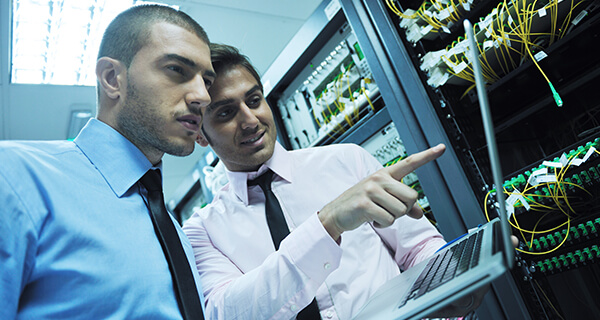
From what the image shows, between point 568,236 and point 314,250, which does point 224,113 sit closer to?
point 314,250

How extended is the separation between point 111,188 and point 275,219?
442mm

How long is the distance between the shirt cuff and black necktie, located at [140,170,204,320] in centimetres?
23

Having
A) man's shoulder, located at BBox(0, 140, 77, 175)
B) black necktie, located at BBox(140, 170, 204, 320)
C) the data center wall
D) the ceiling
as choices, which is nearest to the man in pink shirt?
black necktie, located at BBox(140, 170, 204, 320)

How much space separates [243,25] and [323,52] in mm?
1412

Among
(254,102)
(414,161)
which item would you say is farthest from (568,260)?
(254,102)

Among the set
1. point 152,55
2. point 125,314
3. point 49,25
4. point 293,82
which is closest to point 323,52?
point 293,82

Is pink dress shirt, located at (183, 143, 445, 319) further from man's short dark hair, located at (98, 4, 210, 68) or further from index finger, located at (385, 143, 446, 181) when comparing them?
man's short dark hair, located at (98, 4, 210, 68)

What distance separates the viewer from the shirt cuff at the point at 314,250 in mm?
771

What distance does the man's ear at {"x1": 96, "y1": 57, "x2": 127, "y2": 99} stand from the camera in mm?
989

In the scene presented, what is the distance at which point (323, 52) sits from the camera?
1.85m

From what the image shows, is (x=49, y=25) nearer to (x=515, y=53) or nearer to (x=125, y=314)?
(x=125, y=314)

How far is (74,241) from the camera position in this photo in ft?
2.23

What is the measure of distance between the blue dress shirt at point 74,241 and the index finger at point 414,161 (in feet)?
1.67

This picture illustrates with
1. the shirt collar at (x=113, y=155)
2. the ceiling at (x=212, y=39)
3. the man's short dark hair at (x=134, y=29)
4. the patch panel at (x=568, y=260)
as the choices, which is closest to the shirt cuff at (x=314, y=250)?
the shirt collar at (x=113, y=155)
